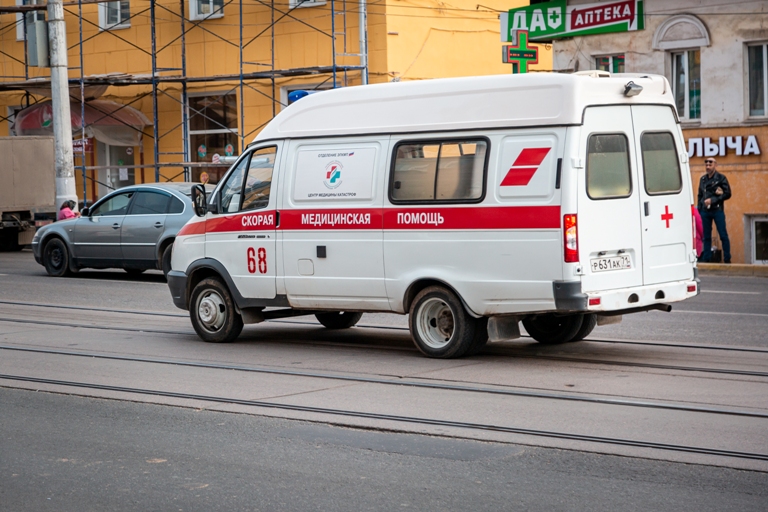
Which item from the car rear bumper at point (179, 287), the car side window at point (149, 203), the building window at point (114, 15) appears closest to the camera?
the car rear bumper at point (179, 287)

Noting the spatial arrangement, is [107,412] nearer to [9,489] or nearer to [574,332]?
[9,489]

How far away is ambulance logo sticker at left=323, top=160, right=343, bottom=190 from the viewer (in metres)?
10.7

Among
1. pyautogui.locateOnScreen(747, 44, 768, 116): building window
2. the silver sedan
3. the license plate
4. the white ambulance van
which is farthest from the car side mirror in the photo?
pyautogui.locateOnScreen(747, 44, 768, 116): building window

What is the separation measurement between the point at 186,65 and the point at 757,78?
15.1 meters

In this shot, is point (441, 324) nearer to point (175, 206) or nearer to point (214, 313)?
point (214, 313)

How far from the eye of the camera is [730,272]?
2016cm

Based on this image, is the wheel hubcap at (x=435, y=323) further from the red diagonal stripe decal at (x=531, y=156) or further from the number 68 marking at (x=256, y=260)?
the number 68 marking at (x=256, y=260)

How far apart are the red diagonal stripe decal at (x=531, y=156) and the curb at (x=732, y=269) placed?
11539 mm

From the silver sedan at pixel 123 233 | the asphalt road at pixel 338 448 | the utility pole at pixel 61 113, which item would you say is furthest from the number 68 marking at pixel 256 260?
the utility pole at pixel 61 113

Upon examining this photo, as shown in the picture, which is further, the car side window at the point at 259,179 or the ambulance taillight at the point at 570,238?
the car side window at the point at 259,179

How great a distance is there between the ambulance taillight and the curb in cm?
→ 1157

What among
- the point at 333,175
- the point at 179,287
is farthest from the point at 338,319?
the point at 333,175

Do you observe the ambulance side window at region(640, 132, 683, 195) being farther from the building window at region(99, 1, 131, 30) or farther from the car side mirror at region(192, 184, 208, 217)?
the building window at region(99, 1, 131, 30)

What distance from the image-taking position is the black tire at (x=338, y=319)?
12.6 meters
